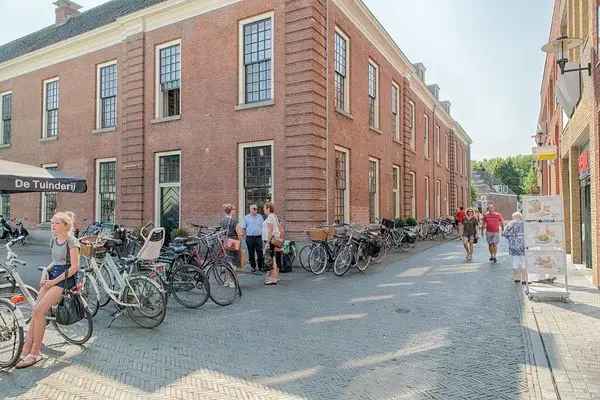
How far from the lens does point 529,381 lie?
14.1 feet

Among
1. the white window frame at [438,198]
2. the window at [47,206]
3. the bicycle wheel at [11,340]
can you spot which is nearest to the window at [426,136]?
the white window frame at [438,198]

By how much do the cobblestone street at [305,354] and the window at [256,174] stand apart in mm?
5615

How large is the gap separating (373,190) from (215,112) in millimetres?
7456

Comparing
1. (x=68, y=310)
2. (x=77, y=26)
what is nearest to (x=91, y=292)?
(x=68, y=310)

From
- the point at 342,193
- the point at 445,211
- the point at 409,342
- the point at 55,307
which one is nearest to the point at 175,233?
the point at 342,193

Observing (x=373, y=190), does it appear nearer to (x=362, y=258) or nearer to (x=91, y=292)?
(x=362, y=258)

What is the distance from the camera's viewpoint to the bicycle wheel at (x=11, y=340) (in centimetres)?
450

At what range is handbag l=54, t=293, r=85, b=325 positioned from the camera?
17.0 ft

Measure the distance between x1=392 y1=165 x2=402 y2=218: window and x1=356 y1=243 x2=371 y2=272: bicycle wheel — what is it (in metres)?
9.45

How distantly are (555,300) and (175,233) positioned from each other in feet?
35.3

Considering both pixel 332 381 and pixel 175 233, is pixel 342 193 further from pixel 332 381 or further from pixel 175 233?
pixel 332 381

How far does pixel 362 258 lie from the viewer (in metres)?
11.9

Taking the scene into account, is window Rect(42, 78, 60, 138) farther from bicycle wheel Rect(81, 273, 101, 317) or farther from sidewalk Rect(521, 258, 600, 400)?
sidewalk Rect(521, 258, 600, 400)

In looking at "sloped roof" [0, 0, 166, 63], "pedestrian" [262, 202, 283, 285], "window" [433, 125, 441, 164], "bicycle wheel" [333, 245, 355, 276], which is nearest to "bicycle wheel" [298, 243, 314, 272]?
"bicycle wheel" [333, 245, 355, 276]
